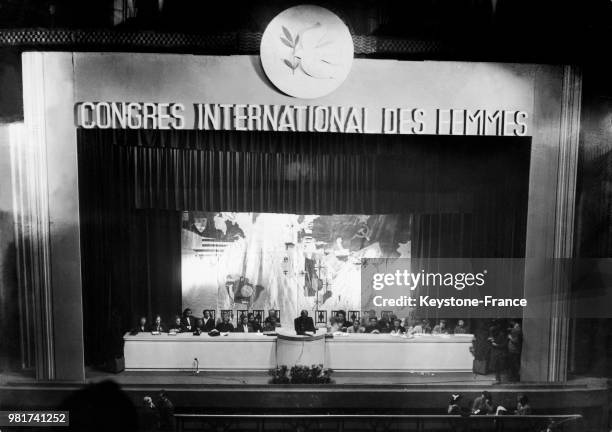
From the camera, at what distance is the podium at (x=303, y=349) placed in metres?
4.55

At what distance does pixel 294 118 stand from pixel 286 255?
201 cm

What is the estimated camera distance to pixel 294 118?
13.0 ft

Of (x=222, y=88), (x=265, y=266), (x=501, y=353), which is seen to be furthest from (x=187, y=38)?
(x=501, y=353)

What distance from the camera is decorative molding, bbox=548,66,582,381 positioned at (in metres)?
4.15

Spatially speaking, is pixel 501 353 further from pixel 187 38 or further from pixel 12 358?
pixel 12 358

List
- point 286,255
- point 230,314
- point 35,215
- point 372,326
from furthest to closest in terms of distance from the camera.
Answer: point 286,255 < point 230,314 < point 372,326 < point 35,215

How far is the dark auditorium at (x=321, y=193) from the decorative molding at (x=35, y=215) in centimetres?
2

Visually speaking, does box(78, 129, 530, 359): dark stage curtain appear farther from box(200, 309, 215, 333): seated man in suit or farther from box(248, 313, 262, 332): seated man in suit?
box(248, 313, 262, 332): seated man in suit

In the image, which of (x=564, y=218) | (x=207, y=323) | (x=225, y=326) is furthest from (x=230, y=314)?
(x=564, y=218)

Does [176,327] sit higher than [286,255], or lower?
lower

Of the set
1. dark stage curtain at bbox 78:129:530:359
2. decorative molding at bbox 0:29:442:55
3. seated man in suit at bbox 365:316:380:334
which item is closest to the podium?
seated man in suit at bbox 365:316:380:334

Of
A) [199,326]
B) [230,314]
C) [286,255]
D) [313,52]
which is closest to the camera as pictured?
[313,52]

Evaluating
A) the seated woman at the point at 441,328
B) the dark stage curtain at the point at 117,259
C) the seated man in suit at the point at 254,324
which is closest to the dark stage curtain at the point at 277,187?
the dark stage curtain at the point at 117,259

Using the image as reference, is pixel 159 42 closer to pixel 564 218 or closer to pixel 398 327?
pixel 398 327
